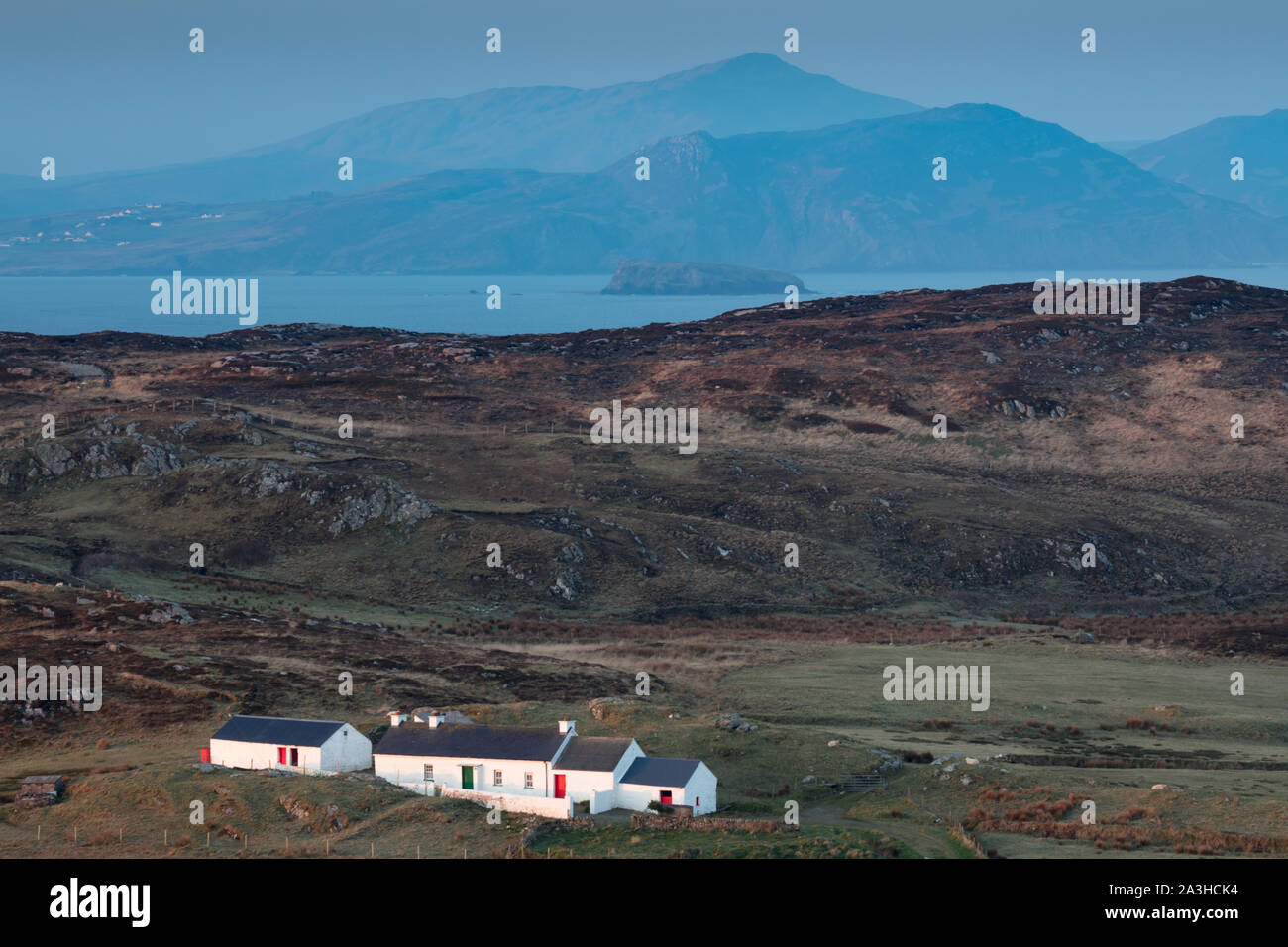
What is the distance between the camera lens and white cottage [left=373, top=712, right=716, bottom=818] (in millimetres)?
48156

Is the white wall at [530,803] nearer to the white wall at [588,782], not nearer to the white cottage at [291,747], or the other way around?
the white wall at [588,782]

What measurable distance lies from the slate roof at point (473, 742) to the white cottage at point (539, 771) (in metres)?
0.04

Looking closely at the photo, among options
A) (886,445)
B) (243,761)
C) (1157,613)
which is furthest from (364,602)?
(886,445)

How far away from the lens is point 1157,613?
101500 millimetres

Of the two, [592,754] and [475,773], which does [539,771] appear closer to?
[592,754]

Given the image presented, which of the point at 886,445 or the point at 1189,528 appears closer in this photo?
Answer: the point at 1189,528

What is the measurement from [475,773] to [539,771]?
2626 mm

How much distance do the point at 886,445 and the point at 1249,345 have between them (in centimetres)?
6155

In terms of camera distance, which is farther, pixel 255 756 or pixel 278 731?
pixel 278 731

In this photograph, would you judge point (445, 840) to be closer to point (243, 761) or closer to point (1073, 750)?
point (243, 761)

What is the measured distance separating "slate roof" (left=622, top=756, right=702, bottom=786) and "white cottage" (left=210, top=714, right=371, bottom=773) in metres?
11.2

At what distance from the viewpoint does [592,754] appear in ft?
163

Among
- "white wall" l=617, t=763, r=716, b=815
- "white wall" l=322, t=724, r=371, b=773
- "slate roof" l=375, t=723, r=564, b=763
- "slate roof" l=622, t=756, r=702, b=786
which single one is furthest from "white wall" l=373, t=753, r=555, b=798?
"slate roof" l=622, t=756, r=702, b=786

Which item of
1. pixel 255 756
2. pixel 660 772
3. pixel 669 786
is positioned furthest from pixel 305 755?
pixel 669 786
